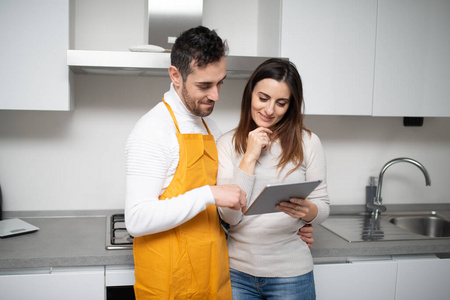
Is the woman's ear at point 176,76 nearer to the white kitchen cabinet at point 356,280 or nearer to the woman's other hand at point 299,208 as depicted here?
the woman's other hand at point 299,208

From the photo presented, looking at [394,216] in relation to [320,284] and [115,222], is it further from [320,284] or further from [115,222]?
[115,222]

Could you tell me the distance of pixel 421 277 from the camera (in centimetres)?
172

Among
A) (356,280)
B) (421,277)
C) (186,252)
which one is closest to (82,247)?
(186,252)

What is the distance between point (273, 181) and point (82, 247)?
0.83 m

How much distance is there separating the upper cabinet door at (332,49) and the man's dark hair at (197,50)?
2.21 feet

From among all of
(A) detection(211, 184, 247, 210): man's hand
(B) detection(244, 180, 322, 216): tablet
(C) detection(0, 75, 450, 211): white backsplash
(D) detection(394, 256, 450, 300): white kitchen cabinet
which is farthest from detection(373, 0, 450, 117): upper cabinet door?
(A) detection(211, 184, 247, 210): man's hand

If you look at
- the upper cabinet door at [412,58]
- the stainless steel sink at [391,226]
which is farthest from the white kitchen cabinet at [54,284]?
the upper cabinet door at [412,58]

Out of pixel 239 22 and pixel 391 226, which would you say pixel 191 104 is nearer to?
pixel 239 22

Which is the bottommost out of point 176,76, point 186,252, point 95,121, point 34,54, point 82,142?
point 186,252

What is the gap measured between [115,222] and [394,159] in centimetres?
150

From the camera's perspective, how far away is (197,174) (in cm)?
121

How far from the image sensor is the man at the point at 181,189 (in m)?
1.08

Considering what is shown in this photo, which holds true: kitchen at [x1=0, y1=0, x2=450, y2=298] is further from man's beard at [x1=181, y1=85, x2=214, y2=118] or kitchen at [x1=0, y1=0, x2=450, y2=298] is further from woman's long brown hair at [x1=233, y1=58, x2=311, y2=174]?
man's beard at [x1=181, y1=85, x2=214, y2=118]

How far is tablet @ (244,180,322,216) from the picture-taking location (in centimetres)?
104
